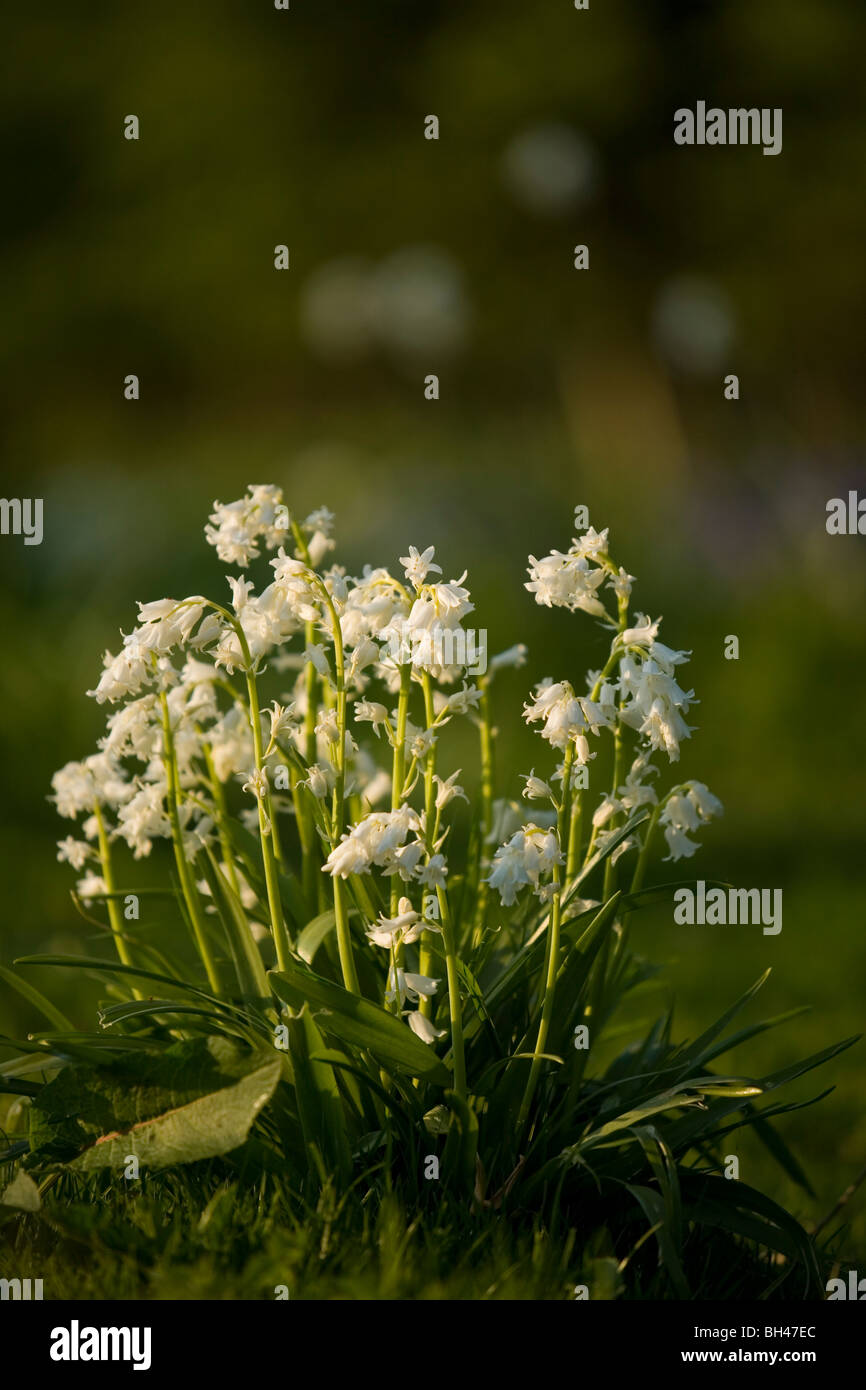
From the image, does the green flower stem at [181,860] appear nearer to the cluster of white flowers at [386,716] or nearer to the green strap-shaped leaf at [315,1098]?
the cluster of white flowers at [386,716]

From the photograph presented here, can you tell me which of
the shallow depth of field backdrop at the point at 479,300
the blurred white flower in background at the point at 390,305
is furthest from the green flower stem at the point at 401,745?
the blurred white flower in background at the point at 390,305

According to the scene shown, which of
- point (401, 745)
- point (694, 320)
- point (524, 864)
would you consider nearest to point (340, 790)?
point (401, 745)

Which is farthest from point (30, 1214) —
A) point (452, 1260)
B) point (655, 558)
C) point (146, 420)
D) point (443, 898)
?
point (146, 420)

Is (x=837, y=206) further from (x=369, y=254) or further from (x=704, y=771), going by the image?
(x=704, y=771)

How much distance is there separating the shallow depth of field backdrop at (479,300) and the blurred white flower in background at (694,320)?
0.9 inches

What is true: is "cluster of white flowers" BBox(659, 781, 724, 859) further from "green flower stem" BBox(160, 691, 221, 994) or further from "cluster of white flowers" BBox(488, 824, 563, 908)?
"green flower stem" BBox(160, 691, 221, 994)

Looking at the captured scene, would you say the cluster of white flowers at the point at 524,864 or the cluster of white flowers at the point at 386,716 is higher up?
the cluster of white flowers at the point at 386,716

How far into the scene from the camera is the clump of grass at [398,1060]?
5.05ft

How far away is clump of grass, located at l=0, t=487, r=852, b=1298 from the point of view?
1.54 metres

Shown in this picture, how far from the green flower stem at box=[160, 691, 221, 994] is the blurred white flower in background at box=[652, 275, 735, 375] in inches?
283

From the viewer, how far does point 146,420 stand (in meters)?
11.4

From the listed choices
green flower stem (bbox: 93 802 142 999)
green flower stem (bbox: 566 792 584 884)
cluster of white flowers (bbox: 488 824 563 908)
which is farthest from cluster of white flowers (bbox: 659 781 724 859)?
green flower stem (bbox: 93 802 142 999)

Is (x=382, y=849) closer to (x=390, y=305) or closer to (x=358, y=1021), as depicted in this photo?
(x=358, y=1021)

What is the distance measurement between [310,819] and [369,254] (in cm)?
778
